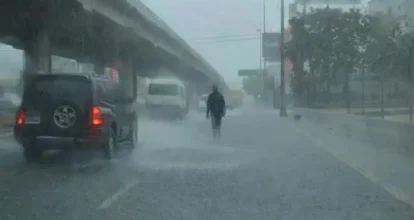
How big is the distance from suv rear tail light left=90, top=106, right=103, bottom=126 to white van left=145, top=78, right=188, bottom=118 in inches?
1044

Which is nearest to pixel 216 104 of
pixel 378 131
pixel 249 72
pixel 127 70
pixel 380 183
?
pixel 378 131

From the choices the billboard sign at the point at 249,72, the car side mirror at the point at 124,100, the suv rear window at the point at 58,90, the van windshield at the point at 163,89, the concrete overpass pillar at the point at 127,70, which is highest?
the billboard sign at the point at 249,72

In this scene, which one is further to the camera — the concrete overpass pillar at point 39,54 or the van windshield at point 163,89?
the van windshield at point 163,89

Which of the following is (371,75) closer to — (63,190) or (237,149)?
(237,149)

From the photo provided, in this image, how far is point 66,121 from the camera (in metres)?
14.4

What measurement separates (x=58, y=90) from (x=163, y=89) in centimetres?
2786

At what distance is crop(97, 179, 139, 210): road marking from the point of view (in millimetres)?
9705

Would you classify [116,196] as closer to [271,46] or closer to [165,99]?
[165,99]

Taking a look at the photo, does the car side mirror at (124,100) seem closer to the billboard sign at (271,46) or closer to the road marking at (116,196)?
the road marking at (116,196)

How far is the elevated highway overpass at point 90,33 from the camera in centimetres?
3031

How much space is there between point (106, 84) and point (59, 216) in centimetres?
729

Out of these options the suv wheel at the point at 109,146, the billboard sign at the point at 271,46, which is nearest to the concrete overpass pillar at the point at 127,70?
the suv wheel at the point at 109,146

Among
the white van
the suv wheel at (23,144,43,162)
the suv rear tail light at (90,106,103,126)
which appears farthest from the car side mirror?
the white van

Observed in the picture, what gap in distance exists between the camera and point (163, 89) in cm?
4244
